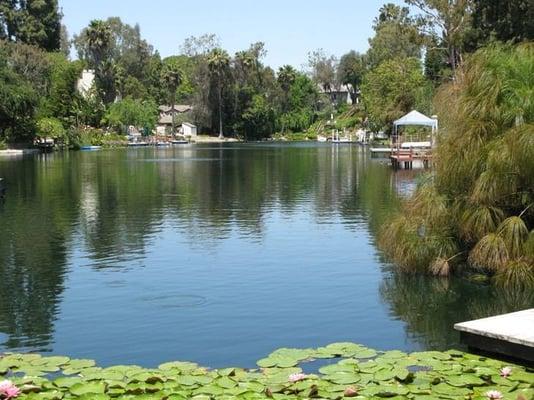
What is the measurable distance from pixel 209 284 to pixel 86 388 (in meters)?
8.08

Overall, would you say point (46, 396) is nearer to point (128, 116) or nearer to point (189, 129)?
→ point (128, 116)

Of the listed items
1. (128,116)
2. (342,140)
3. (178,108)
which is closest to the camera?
(128,116)

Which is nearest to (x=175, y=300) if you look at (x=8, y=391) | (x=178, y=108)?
(x=8, y=391)

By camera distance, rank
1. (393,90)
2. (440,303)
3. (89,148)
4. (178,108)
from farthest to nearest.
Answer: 1. (178,108)
2. (89,148)
3. (393,90)
4. (440,303)

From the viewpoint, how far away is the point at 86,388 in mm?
9547

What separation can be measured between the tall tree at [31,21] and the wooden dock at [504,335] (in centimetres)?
11924

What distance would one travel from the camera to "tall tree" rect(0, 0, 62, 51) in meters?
122

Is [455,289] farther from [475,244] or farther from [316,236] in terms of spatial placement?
[316,236]

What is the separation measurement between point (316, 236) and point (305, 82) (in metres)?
140

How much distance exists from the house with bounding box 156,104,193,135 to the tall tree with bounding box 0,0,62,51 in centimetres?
2329

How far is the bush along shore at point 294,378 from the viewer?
9523 millimetres

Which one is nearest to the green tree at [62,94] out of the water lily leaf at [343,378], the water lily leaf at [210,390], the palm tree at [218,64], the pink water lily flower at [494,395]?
the palm tree at [218,64]

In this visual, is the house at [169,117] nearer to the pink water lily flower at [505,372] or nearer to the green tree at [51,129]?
the green tree at [51,129]

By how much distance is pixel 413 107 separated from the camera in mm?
84375
